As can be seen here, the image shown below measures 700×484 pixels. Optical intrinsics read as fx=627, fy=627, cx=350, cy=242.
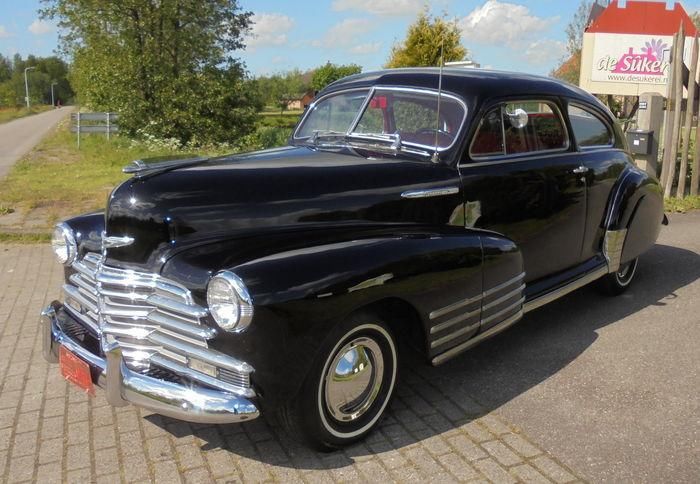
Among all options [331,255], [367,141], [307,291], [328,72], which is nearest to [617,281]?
[367,141]

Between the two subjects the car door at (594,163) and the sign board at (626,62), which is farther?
the sign board at (626,62)

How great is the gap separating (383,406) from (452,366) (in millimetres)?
932

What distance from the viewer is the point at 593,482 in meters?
2.78

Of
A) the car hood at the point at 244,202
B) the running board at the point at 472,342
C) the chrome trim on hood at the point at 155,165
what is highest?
the chrome trim on hood at the point at 155,165

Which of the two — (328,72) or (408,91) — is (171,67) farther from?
(328,72)

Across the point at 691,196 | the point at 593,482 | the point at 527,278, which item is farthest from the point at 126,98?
the point at 593,482

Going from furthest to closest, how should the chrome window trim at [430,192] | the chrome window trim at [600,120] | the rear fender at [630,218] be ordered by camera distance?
1. the rear fender at [630,218]
2. the chrome window trim at [600,120]
3. the chrome window trim at [430,192]

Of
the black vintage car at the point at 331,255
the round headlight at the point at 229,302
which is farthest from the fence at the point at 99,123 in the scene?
the round headlight at the point at 229,302

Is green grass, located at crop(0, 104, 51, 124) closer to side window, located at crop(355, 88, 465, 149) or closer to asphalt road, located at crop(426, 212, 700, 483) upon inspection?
side window, located at crop(355, 88, 465, 149)

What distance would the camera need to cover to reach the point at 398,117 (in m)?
4.00

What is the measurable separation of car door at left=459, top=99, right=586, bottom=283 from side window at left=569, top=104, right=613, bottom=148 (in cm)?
18

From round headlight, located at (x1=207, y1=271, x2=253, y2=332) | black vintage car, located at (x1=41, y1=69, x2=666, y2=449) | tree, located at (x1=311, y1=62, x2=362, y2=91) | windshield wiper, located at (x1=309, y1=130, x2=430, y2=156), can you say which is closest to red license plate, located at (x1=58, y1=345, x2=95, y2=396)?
black vintage car, located at (x1=41, y1=69, x2=666, y2=449)

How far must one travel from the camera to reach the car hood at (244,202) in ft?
9.60

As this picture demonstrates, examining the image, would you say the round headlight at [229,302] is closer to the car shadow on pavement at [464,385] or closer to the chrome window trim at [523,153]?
the car shadow on pavement at [464,385]
